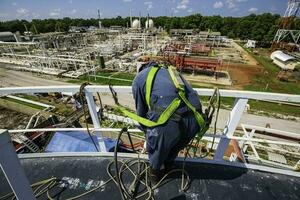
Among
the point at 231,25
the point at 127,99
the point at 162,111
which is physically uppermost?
the point at 162,111

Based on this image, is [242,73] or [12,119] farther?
[242,73]

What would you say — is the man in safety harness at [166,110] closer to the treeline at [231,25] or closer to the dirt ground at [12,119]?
the dirt ground at [12,119]

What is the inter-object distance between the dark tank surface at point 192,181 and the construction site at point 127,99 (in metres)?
0.04

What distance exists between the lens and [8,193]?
2.31 meters

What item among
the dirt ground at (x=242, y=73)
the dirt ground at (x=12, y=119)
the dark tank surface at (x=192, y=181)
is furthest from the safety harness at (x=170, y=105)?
the dirt ground at (x=242, y=73)

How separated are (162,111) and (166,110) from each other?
0.05 m

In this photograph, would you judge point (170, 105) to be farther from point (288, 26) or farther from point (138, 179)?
point (288, 26)

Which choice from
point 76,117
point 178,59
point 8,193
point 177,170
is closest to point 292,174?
point 177,170

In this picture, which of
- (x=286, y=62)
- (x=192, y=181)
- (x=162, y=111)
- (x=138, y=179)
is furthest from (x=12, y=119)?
(x=286, y=62)

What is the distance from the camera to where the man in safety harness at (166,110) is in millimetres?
1958

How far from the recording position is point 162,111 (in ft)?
6.42

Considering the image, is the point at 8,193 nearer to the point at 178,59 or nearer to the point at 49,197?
the point at 49,197

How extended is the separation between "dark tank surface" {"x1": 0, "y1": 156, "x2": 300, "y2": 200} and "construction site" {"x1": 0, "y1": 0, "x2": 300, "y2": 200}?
38 millimetres

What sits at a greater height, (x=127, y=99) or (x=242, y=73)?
(x=242, y=73)
